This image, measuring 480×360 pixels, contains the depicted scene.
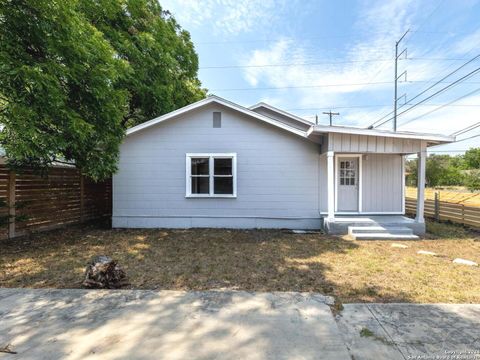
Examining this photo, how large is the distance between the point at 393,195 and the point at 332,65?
13.2 metres

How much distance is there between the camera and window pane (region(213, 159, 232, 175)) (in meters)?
8.86

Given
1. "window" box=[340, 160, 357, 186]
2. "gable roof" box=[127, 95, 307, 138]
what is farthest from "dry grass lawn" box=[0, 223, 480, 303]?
"gable roof" box=[127, 95, 307, 138]

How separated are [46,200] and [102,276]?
5771 mm

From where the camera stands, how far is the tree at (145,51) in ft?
32.7

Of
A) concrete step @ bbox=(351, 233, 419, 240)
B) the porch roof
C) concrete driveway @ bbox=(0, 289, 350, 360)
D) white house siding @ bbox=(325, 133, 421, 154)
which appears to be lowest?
concrete driveway @ bbox=(0, 289, 350, 360)

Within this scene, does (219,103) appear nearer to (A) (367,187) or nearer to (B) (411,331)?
(A) (367,187)

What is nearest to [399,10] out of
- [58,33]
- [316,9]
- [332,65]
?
[316,9]

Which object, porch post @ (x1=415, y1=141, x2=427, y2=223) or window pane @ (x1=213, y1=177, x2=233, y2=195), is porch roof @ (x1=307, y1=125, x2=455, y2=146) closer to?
porch post @ (x1=415, y1=141, x2=427, y2=223)

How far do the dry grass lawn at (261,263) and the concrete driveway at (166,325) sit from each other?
51cm

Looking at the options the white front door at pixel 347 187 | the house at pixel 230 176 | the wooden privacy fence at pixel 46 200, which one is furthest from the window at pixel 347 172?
the wooden privacy fence at pixel 46 200

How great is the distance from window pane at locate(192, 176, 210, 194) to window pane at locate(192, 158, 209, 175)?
0.65 feet

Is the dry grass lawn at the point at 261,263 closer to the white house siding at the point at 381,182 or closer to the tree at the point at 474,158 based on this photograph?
the white house siding at the point at 381,182

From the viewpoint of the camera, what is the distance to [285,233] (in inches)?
326

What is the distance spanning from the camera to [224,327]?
2.92 metres
